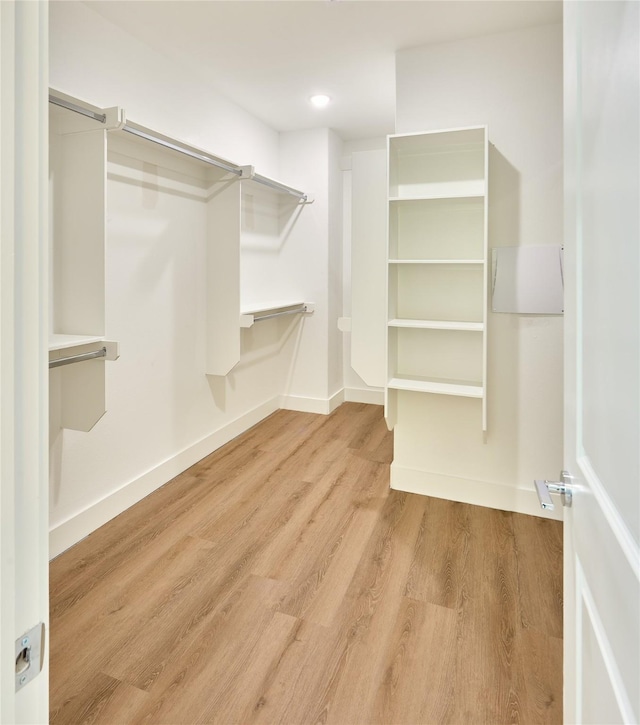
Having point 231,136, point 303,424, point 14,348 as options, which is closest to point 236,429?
point 303,424

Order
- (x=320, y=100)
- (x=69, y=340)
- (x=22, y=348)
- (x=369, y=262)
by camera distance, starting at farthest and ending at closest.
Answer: (x=320, y=100) < (x=369, y=262) < (x=69, y=340) < (x=22, y=348)

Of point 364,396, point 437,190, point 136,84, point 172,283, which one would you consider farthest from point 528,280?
point 364,396

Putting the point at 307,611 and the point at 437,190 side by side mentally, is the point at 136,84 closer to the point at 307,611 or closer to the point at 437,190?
the point at 437,190

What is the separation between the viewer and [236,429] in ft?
12.4

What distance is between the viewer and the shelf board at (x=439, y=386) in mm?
2521

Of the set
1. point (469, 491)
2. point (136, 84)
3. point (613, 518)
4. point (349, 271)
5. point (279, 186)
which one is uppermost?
point (136, 84)

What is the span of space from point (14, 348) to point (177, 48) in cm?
288

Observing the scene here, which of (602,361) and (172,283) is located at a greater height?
(172,283)

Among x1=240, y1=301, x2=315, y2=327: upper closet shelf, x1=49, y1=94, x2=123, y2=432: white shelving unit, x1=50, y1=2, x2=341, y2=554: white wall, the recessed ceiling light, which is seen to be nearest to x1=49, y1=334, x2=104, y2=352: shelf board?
x1=49, y1=94, x2=123, y2=432: white shelving unit

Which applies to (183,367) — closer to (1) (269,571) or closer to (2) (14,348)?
(1) (269,571)

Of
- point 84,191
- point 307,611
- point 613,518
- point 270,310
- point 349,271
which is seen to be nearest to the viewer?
point 613,518

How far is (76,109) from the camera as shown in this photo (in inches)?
76.1

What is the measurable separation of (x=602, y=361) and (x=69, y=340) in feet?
6.26

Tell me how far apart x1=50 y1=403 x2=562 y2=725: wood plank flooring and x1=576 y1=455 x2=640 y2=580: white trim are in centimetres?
105
